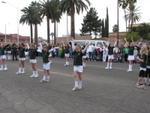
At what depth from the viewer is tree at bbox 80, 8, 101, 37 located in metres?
107

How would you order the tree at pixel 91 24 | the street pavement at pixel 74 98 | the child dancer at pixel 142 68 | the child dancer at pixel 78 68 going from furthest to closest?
the tree at pixel 91 24, the child dancer at pixel 142 68, the child dancer at pixel 78 68, the street pavement at pixel 74 98

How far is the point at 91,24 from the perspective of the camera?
107 metres

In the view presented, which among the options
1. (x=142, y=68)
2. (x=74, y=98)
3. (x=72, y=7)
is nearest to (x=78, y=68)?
(x=74, y=98)

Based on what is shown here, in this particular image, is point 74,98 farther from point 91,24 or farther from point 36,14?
point 91,24

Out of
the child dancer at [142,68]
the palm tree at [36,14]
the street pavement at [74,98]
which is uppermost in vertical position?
the palm tree at [36,14]

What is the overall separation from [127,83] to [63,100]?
4.67m

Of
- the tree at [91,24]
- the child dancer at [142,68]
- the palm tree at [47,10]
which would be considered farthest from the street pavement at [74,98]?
the tree at [91,24]

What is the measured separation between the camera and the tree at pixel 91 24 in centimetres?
10744

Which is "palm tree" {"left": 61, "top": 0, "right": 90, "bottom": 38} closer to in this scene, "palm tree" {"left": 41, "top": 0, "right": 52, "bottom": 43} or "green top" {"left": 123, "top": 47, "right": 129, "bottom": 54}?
"palm tree" {"left": 41, "top": 0, "right": 52, "bottom": 43}

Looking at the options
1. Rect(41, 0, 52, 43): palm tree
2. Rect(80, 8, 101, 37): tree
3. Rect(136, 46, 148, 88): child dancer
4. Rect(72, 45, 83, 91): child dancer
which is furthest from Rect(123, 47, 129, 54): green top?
Rect(80, 8, 101, 37): tree

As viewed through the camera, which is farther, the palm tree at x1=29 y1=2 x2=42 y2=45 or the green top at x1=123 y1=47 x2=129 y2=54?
the palm tree at x1=29 y1=2 x2=42 y2=45

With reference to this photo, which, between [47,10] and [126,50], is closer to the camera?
[126,50]

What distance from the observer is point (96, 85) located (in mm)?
13922

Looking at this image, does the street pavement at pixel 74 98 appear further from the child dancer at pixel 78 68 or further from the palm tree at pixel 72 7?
the palm tree at pixel 72 7
